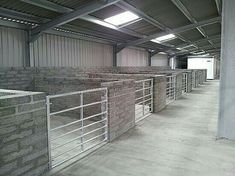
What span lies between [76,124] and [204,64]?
2470cm

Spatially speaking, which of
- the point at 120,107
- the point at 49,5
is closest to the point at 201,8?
the point at 49,5

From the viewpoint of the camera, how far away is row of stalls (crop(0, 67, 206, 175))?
8.41 feet

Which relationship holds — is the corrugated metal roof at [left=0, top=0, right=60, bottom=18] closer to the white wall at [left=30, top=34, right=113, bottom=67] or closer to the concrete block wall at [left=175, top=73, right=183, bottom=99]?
the white wall at [left=30, top=34, right=113, bottom=67]

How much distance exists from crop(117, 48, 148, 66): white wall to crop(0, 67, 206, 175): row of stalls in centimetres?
411

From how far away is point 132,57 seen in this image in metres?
15.5

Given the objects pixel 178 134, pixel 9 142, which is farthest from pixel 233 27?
pixel 9 142

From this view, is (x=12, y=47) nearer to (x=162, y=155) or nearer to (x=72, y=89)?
(x=72, y=89)

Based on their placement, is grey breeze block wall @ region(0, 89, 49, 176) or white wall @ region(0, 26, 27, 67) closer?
grey breeze block wall @ region(0, 89, 49, 176)

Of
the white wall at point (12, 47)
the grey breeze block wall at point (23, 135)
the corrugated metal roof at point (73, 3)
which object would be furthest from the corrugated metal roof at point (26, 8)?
the grey breeze block wall at point (23, 135)

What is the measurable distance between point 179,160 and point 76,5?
206 inches


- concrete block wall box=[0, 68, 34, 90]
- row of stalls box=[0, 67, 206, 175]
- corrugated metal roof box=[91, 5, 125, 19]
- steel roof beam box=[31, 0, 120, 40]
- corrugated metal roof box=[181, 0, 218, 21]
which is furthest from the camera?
corrugated metal roof box=[181, 0, 218, 21]

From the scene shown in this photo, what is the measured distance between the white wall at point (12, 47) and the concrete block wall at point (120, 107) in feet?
14.0

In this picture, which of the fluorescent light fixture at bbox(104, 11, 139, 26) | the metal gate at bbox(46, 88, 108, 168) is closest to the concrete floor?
the metal gate at bbox(46, 88, 108, 168)

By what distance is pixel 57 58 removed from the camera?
8.80m
